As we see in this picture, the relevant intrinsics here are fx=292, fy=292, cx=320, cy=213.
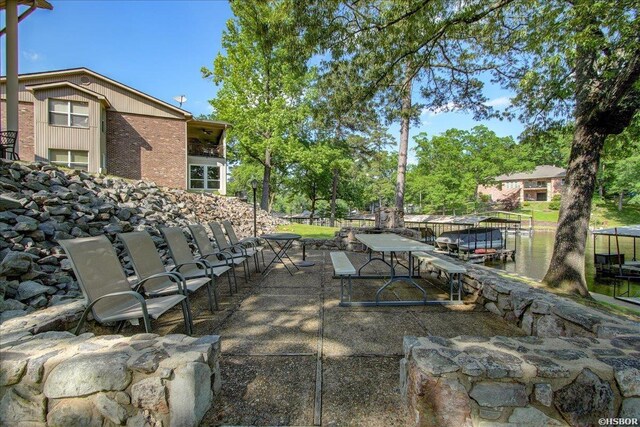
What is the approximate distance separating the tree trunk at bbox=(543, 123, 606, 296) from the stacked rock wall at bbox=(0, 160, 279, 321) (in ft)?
27.4

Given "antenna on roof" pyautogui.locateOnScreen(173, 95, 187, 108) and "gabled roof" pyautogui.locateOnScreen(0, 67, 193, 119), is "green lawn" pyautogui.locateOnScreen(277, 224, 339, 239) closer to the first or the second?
"gabled roof" pyautogui.locateOnScreen(0, 67, 193, 119)

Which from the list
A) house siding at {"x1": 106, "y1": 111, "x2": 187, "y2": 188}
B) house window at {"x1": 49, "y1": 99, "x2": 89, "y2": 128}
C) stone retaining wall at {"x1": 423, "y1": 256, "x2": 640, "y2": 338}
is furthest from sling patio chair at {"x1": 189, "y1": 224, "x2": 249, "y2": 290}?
house window at {"x1": 49, "y1": 99, "x2": 89, "y2": 128}

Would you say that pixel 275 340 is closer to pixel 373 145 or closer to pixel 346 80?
pixel 346 80

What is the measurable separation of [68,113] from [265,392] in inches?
661

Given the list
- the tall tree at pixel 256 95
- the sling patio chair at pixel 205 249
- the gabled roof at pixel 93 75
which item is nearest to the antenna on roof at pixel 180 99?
the tall tree at pixel 256 95

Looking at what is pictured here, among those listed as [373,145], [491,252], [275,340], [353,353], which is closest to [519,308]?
[353,353]

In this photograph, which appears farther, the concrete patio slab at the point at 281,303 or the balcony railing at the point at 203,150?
the balcony railing at the point at 203,150

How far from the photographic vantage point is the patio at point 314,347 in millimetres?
1901

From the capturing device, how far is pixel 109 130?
14930mm

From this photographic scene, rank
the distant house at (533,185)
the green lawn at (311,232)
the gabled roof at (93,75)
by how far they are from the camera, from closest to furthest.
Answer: the green lawn at (311,232) < the gabled roof at (93,75) < the distant house at (533,185)

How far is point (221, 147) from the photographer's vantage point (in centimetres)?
1812

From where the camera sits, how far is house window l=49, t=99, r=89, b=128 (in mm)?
13133

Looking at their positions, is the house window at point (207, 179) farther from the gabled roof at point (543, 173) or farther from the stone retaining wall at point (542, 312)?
the gabled roof at point (543, 173)

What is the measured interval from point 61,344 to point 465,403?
8.11ft
